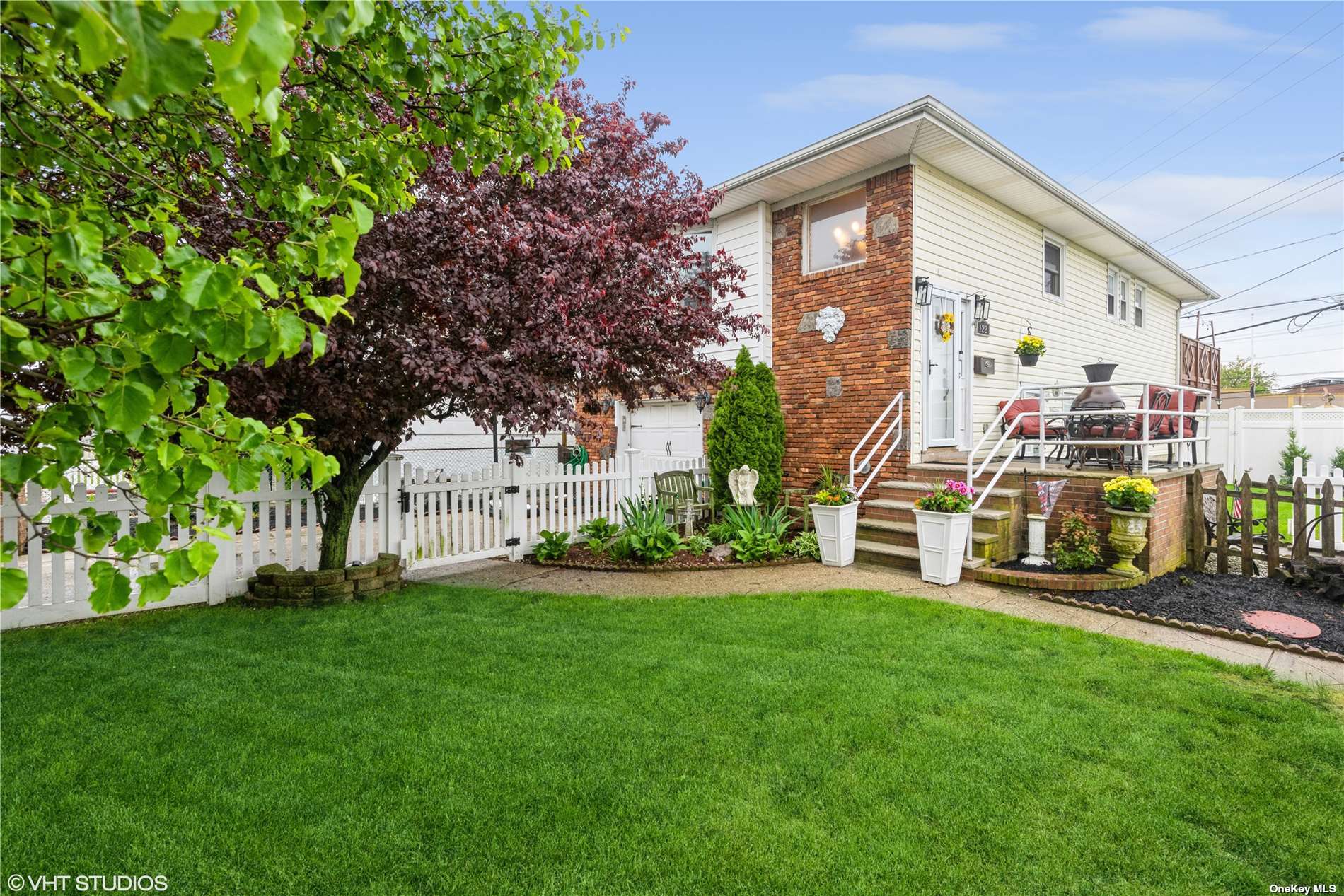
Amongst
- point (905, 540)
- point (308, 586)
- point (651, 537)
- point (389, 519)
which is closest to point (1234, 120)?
point (905, 540)

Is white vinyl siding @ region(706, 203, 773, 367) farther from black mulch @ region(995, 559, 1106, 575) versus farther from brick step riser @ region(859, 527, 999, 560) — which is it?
black mulch @ region(995, 559, 1106, 575)

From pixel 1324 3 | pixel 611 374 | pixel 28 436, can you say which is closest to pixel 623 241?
pixel 611 374

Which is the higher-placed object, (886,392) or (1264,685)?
(886,392)

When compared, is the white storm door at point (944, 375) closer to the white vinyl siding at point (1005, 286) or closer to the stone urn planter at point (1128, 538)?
the white vinyl siding at point (1005, 286)

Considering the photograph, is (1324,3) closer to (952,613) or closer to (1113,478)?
(1113,478)

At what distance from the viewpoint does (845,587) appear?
590 cm

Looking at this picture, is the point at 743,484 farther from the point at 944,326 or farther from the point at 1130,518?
the point at 1130,518

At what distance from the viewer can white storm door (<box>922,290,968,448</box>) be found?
330 inches

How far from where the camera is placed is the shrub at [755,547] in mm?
7098

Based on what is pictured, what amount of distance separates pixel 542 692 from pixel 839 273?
7.29 m

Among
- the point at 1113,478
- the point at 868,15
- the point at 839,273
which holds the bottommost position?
the point at 1113,478

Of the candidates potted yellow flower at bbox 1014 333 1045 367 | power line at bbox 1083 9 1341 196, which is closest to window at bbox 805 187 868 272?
potted yellow flower at bbox 1014 333 1045 367

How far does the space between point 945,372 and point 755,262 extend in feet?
10.6

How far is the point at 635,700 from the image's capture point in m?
3.27
